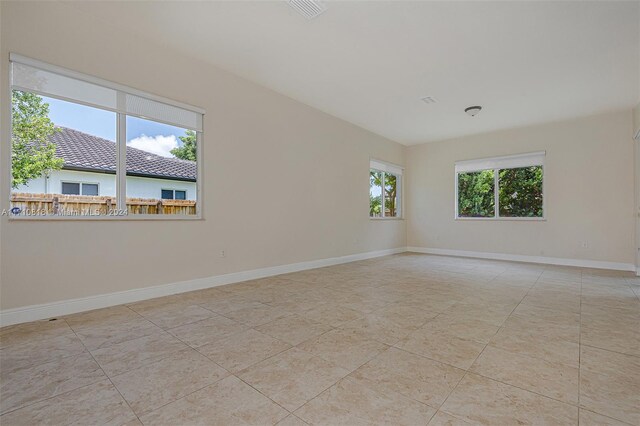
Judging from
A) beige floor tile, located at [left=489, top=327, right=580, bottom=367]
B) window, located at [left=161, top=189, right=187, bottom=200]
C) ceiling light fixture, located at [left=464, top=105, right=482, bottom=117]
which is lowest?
beige floor tile, located at [left=489, top=327, right=580, bottom=367]

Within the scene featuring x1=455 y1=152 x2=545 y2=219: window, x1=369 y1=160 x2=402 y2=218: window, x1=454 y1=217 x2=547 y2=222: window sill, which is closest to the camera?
x1=454 y1=217 x2=547 y2=222: window sill

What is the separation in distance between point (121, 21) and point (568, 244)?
8.41m

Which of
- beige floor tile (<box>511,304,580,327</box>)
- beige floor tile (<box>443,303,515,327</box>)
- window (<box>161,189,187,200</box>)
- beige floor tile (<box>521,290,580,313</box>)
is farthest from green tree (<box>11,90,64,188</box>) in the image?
beige floor tile (<box>521,290,580,313</box>)

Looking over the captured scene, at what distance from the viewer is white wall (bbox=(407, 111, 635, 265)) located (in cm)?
543

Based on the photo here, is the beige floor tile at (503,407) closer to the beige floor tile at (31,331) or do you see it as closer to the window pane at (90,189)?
the beige floor tile at (31,331)

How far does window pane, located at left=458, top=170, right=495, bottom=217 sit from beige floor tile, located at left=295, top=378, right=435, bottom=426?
6.78 metres

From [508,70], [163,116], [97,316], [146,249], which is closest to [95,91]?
[163,116]

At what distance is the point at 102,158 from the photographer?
3.13 meters

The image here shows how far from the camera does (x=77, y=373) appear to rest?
1.76 meters

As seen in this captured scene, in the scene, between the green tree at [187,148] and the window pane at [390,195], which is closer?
the green tree at [187,148]

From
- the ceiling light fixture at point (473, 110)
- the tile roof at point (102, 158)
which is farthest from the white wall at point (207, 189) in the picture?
the ceiling light fixture at point (473, 110)

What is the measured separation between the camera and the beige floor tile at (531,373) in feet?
5.19

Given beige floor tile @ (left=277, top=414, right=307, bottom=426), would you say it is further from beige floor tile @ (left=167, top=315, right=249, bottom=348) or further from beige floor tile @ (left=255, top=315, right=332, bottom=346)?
beige floor tile @ (left=167, top=315, right=249, bottom=348)

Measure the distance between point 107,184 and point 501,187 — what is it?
7.74 metres
